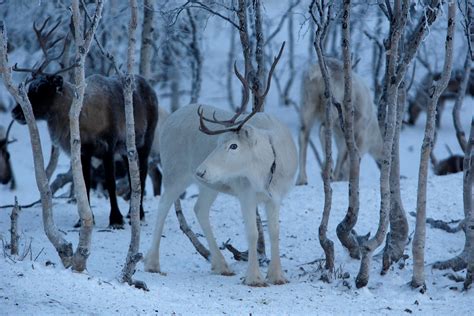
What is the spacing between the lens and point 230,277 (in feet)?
23.4

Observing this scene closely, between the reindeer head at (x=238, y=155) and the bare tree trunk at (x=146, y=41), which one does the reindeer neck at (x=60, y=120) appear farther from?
the reindeer head at (x=238, y=155)

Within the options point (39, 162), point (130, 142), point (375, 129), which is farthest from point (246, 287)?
point (375, 129)

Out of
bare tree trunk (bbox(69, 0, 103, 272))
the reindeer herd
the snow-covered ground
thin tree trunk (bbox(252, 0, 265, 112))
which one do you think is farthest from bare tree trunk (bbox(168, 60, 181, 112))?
bare tree trunk (bbox(69, 0, 103, 272))

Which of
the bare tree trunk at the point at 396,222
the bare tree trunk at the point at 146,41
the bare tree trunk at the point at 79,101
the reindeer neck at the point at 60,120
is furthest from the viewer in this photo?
the bare tree trunk at the point at 146,41

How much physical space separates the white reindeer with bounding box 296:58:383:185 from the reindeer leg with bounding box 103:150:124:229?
3.07 metres

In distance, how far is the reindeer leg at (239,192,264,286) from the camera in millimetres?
6703

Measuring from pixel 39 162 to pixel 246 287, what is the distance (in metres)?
1.92

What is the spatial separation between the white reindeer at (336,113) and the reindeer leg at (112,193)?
3.07 m

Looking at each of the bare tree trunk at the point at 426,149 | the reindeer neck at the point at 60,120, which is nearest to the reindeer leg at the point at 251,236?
the bare tree trunk at the point at 426,149

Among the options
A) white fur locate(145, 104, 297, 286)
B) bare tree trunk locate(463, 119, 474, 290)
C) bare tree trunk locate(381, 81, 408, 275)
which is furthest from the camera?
bare tree trunk locate(381, 81, 408, 275)

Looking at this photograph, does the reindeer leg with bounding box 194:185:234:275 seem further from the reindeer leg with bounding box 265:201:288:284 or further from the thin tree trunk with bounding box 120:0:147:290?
the thin tree trunk with bounding box 120:0:147:290

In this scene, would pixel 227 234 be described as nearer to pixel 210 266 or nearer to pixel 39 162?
pixel 210 266

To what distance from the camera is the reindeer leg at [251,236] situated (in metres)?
6.70

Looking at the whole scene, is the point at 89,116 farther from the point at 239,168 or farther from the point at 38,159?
the point at 38,159
